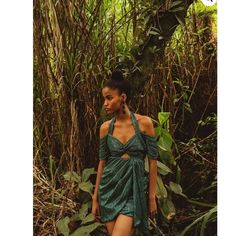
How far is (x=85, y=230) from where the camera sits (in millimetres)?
2121

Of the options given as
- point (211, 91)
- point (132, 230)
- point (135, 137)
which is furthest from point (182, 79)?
point (132, 230)

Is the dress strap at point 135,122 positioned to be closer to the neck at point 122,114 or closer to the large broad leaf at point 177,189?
the neck at point 122,114

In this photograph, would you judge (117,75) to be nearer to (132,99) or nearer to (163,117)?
(132,99)

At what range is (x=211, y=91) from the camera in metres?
2.13

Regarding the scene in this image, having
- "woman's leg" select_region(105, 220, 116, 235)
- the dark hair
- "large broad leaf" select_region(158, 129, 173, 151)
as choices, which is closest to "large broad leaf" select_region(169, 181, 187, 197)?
"large broad leaf" select_region(158, 129, 173, 151)

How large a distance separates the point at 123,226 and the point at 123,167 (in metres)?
0.19

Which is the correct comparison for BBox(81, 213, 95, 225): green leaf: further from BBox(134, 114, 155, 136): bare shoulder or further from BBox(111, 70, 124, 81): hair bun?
BBox(111, 70, 124, 81): hair bun

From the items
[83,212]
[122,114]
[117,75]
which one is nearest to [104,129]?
[122,114]

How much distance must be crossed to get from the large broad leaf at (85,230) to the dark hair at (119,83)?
440mm

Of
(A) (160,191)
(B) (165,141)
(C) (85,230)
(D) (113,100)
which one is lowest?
(C) (85,230)

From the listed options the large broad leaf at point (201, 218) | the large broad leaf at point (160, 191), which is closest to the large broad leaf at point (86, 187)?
the large broad leaf at point (160, 191)

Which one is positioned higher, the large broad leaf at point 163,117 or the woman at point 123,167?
the large broad leaf at point 163,117

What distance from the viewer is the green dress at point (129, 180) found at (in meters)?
2.11
